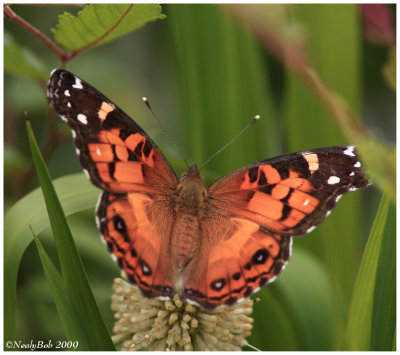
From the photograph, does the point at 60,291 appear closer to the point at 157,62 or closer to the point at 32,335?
the point at 32,335

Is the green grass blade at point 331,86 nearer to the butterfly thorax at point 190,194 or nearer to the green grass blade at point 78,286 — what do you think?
the butterfly thorax at point 190,194

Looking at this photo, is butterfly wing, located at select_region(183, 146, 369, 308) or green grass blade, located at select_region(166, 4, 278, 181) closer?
butterfly wing, located at select_region(183, 146, 369, 308)

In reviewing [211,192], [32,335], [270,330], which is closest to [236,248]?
[211,192]

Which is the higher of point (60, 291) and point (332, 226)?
point (332, 226)

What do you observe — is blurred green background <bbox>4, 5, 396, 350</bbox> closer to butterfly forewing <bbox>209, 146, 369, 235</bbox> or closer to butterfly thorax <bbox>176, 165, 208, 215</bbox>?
butterfly thorax <bbox>176, 165, 208, 215</bbox>

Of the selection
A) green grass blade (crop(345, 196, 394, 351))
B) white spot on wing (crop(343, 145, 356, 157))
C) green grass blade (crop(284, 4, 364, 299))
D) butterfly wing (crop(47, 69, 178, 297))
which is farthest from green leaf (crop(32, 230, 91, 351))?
green grass blade (crop(284, 4, 364, 299))

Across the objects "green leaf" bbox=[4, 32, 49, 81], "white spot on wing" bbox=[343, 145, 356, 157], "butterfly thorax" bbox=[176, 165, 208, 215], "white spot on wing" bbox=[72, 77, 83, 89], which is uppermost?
"green leaf" bbox=[4, 32, 49, 81]

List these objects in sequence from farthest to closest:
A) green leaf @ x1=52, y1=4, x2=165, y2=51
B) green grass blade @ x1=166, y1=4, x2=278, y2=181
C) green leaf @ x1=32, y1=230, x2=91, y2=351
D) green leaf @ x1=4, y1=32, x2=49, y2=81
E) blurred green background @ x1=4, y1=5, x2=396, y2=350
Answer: green grass blade @ x1=166, y1=4, x2=278, y2=181, blurred green background @ x1=4, y1=5, x2=396, y2=350, green leaf @ x1=4, y1=32, x2=49, y2=81, green leaf @ x1=52, y1=4, x2=165, y2=51, green leaf @ x1=32, y1=230, x2=91, y2=351

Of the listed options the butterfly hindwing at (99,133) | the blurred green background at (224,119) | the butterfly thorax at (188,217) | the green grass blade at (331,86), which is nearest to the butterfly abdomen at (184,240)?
the butterfly thorax at (188,217)
